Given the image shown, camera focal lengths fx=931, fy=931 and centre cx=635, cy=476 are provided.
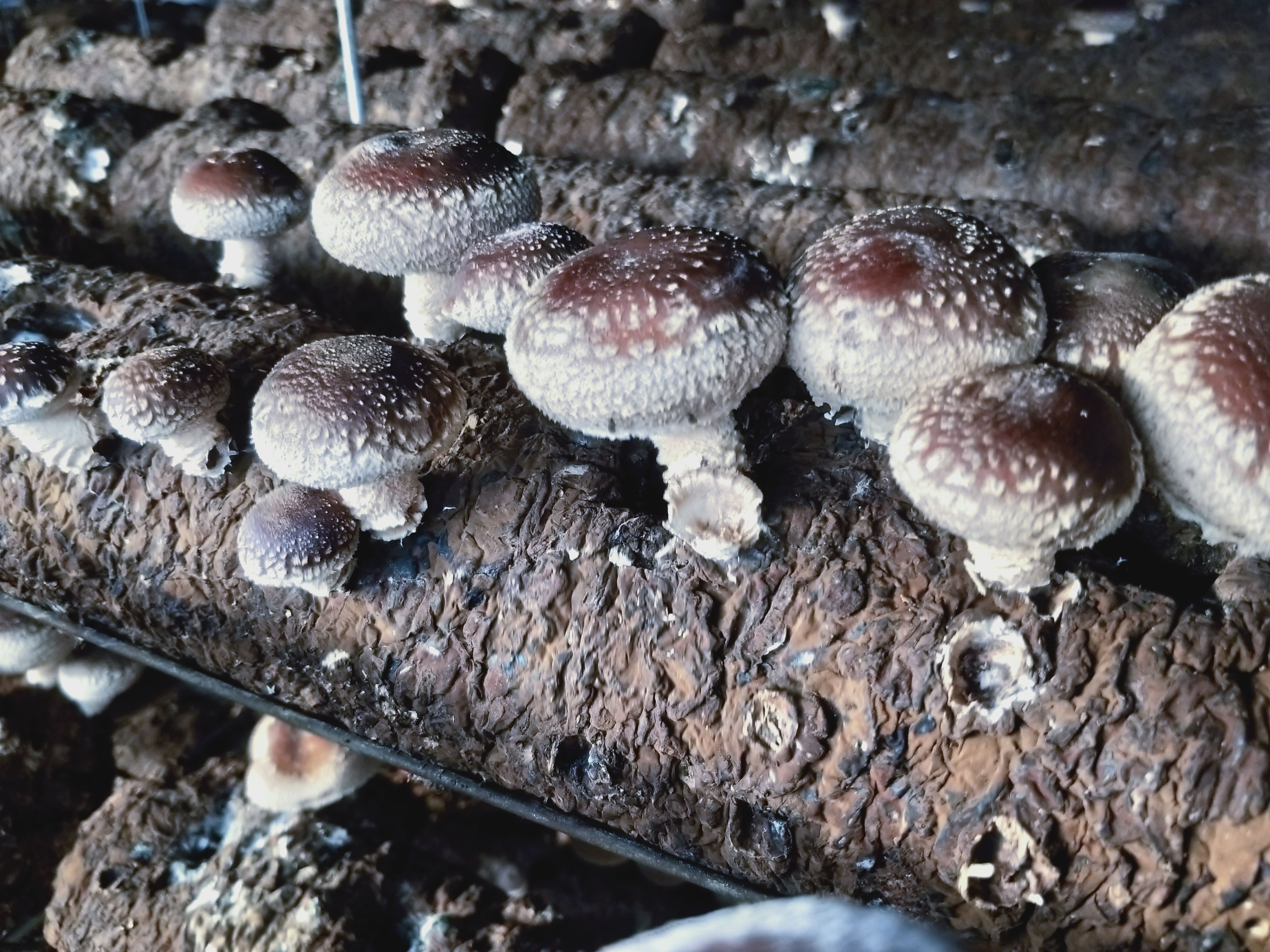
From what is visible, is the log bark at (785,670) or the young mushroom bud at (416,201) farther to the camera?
the young mushroom bud at (416,201)

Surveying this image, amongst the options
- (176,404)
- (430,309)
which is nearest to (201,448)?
(176,404)

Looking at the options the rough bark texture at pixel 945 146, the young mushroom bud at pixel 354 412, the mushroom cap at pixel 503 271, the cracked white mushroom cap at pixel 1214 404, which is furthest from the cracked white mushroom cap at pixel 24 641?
the cracked white mushroom cap at pixel 1214 404

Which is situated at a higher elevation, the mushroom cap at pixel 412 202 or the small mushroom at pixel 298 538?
the mushroom cap at pixel 412 202

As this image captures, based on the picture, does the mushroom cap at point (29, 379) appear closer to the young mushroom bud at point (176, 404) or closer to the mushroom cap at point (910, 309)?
the young mushroom bud at point (176, 404)

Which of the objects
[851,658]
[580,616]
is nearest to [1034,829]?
[851,658]

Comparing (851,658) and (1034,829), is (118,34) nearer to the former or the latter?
(851,658)

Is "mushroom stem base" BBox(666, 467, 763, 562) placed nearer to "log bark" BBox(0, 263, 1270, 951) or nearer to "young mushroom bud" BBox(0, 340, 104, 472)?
"log bark" BBox(0, 263, 1270, 951)

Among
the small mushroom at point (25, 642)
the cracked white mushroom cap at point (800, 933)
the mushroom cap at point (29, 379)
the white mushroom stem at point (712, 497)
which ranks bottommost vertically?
the small mushroom at point (25, 642)
